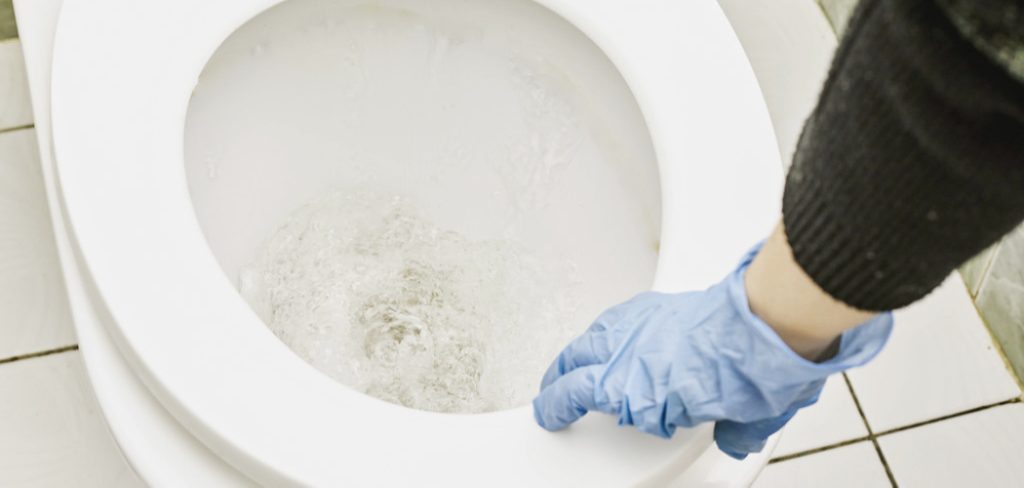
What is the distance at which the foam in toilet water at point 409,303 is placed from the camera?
87 centimetres

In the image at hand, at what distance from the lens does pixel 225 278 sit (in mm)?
623

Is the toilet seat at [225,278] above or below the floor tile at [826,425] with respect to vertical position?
above

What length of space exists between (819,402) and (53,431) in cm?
74

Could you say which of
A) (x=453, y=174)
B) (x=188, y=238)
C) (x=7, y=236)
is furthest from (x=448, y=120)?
(x=7, y=236)

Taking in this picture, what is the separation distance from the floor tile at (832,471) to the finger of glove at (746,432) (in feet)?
1.55

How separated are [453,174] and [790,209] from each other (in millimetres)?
513

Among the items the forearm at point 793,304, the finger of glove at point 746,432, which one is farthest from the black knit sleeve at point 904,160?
the finger of glove at point 746,432

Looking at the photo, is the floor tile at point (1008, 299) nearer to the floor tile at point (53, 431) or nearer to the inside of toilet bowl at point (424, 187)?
the inside of toilet bowl at point (424, 187)

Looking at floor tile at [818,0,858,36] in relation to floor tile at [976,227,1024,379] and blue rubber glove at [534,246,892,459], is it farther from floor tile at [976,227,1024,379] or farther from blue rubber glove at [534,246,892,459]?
blue rubber glove at [534,246,892,459]

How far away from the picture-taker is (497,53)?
84 cm

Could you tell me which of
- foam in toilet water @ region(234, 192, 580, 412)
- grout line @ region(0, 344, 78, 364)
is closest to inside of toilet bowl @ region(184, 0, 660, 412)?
foam in toilet water @ region(234, 192, 580, 412)

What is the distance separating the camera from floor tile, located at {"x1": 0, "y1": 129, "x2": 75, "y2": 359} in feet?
3.35

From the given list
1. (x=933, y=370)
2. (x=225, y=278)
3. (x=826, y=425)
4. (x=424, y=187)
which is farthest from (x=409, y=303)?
(x=933, y=370)

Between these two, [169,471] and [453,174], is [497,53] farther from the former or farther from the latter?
[169,471]
